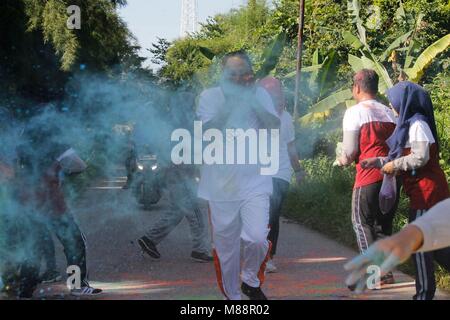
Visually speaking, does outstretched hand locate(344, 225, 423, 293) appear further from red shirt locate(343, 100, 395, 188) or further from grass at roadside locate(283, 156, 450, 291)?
grass at roadside locate(283, 156, 450, 291)

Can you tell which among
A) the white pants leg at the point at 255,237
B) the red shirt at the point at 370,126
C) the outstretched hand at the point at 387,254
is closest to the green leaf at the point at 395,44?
the red shirt at the point at 370,126

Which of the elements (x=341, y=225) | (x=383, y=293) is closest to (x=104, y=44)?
(x=341, y=225)

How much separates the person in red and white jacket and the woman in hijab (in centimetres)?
54

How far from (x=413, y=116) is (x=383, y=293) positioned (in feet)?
5.26

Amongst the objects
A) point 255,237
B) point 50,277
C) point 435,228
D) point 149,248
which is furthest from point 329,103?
point 435,228

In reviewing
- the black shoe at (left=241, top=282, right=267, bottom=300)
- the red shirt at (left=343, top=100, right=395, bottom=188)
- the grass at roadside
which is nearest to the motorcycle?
the grass at roadside

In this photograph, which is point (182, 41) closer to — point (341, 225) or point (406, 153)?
point (341, 225)

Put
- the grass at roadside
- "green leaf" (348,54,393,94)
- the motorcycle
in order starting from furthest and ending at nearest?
"green leaf" (348,54,393,94), the motorcycle, the grass at roadside

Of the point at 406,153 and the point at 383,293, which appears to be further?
the point at 383,293

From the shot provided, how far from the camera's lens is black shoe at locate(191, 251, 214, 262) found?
8867mm

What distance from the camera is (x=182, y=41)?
36.5 meters

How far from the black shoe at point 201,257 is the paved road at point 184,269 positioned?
4.8 inches

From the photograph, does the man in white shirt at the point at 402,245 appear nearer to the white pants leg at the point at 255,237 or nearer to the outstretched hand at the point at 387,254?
the outstretched hand at the point at 387,254

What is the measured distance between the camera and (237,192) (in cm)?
628
